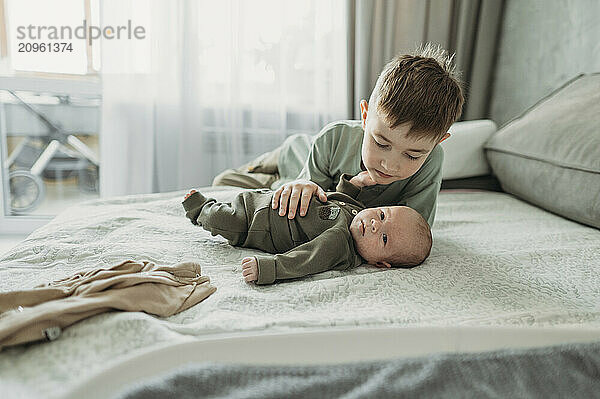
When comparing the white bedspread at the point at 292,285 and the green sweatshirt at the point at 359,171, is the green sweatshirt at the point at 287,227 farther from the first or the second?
the green sweatshirt at the point at 359,171

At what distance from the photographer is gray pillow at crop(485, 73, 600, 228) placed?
153cm

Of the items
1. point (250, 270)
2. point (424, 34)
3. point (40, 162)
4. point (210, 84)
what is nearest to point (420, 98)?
point (250, 270)

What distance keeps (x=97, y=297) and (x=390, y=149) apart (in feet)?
2.24

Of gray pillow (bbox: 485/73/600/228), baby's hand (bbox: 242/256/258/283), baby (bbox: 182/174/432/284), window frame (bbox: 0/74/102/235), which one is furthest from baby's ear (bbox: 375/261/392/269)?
window frame (bbox: 0/74/102/235)

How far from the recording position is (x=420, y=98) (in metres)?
1.14

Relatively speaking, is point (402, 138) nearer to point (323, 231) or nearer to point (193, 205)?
point (323, 231)

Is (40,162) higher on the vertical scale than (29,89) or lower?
lower

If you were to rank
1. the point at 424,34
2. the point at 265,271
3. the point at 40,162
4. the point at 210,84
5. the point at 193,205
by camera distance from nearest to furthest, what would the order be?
the point at 265,271
the point at 193,205
the point at 210,84
the point at 424,34
the point at 40,162

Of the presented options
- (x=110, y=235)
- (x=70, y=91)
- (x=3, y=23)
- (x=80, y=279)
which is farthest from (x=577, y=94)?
(x=3, y=23)

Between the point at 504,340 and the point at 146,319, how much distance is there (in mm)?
537

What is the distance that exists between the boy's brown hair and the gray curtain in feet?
4.43

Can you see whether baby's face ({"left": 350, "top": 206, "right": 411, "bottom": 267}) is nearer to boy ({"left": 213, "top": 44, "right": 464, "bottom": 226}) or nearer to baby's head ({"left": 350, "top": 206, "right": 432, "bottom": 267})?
baby's head ({"left": 350, "top": 206, "right": 432, "bottom": 267})

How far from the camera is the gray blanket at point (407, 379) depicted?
627 millimetres
